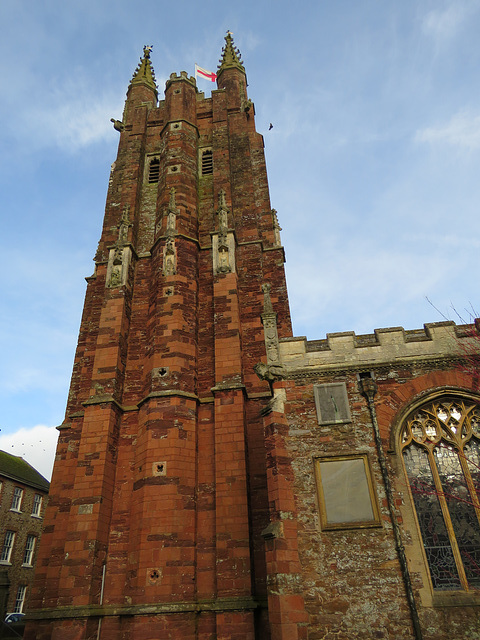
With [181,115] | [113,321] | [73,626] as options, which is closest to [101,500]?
[73,626]

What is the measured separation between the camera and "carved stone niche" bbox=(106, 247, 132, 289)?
64.3ft

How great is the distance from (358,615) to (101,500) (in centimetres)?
835

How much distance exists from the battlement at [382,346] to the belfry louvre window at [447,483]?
1322mm

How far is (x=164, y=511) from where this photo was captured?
14.0 metres

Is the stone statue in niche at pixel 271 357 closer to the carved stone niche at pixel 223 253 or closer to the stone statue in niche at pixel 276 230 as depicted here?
the carved stone niche at pixel 223 253

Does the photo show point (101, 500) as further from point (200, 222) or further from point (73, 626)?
point (200, 222)

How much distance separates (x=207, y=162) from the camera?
80.4 feet

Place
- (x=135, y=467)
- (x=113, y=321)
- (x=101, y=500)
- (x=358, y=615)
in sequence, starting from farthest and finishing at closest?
→ (x=113, y=321)
(x=135, y=467)
(x=101, y=500)
(x=358, y=615)

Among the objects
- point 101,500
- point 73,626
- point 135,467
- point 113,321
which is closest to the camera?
point 73,626

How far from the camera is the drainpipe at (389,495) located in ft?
30.9

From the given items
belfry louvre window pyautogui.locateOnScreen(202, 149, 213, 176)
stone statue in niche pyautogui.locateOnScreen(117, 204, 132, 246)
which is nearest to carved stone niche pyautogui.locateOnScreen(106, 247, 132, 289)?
stone statue in niche pyautogui.locateOnScreen(117, 204, 132, 246)

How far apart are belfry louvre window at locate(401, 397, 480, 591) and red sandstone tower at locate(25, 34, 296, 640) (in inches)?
152

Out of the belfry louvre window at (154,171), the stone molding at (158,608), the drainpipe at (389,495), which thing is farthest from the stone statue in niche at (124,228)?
the stone molding at (158,608)

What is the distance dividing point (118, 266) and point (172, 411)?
7403 mm
